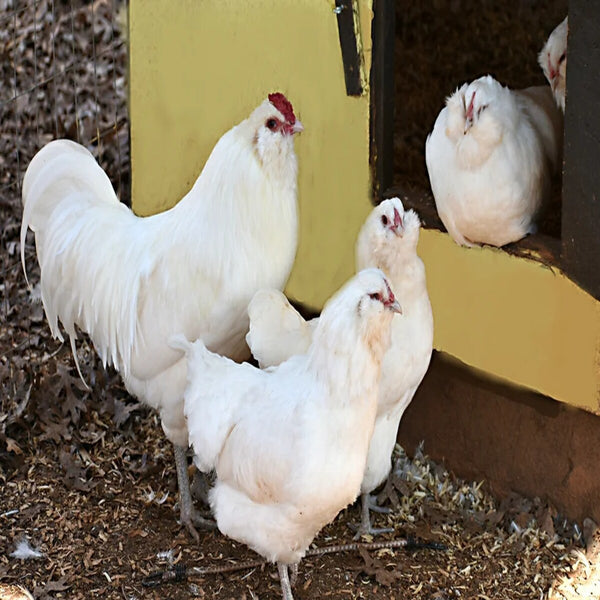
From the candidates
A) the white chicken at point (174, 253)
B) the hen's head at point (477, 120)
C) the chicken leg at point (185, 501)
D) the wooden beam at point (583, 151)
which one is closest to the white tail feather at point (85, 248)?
the white chicken at point (174, 253)

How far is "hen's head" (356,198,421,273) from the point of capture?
365 cm

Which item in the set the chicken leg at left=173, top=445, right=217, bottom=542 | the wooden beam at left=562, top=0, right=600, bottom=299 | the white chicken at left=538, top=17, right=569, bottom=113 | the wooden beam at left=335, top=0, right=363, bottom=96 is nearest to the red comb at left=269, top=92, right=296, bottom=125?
the wooden beam at left=335, top=0, right=363, bottom=96

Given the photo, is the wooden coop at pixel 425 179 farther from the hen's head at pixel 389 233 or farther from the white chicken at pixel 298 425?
the white chicken at pixel 298 425

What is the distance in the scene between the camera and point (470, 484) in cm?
457

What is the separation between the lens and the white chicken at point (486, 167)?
3.93 metres

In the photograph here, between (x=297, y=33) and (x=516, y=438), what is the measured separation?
2.10 m

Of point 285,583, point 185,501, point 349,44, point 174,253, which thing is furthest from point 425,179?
point 285,583

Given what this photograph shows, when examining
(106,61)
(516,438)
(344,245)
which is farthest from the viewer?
(106,61)

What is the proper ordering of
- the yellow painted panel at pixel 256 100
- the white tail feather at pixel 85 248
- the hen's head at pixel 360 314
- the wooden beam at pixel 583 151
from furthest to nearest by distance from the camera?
the yellow painted panel at pixel 256 100 < the white tail feather at pixel 85 248 < the wooden beam at pixel 583 151 < the hen's head at pixel 360 314

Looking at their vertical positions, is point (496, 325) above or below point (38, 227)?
below

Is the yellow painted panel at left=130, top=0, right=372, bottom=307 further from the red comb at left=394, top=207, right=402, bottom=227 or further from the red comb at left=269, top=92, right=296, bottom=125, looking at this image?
the red comb at left=394, top=207, right=402, bottom=227

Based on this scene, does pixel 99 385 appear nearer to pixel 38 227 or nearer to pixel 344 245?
pixel 38 227

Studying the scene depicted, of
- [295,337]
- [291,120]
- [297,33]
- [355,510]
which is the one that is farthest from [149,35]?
[355,510]

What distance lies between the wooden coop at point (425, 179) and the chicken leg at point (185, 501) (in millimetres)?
1087
